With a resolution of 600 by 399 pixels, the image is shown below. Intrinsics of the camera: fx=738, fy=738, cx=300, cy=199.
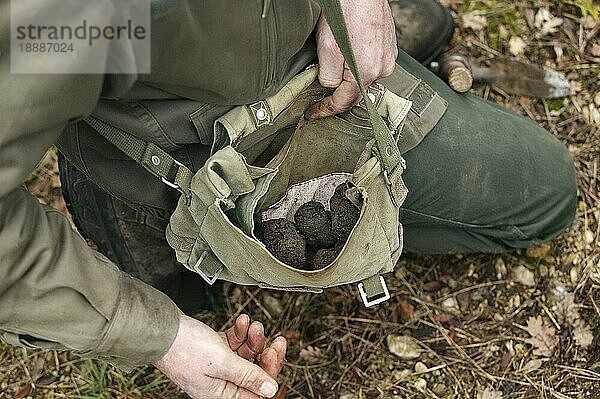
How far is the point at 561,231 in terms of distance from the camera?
2.52m

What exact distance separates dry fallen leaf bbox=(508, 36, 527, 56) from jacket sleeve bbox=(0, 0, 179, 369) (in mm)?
1916

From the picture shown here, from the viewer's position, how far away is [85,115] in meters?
1.34

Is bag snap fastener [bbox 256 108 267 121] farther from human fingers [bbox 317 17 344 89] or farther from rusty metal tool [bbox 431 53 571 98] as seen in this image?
rusty metal tool [bbox 431 53 571 98]

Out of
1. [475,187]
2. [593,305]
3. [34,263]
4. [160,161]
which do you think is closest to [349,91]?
[160,161]

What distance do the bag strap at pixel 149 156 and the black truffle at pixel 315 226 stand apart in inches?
15.2

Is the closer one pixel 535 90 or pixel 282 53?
pixel 282 53

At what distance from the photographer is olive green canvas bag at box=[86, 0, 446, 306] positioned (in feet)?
5.34

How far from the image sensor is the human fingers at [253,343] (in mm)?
1919

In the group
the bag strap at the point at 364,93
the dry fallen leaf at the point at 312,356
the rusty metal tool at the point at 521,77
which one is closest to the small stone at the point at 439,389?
the dry fallen leaf at the point at 312,356

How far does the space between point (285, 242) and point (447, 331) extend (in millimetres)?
954

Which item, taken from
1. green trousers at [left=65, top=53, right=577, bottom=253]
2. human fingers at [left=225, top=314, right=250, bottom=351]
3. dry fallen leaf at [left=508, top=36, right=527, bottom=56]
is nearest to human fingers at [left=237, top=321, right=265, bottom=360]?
human fingers at [left=225, top=314, right=250, bottom=351]

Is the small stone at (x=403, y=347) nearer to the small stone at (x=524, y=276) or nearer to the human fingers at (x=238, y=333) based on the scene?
the small stone at (x=524, y=276)

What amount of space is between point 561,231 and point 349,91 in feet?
3.67

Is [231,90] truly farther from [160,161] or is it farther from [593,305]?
[593,305]
